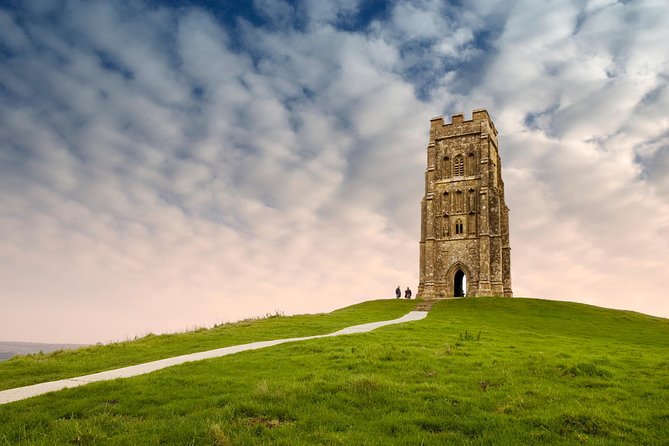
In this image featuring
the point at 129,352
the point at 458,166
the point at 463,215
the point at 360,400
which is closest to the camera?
the point at 360,400

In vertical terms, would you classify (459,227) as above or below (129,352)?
above

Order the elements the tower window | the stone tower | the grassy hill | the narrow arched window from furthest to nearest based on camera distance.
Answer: the narrow arched window → the tower window → the stone tower → the grassy hill

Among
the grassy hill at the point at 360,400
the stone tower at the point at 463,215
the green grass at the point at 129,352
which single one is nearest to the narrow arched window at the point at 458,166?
the stone tower at the point at 463,215

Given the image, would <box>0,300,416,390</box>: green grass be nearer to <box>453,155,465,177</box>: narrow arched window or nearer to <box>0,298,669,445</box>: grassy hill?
<box>0,298,669,445</box>: grassy hill

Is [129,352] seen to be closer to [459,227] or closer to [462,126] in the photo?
[459,227]

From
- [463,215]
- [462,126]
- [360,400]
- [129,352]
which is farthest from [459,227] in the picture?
[360,400]

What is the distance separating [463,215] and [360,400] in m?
49.7

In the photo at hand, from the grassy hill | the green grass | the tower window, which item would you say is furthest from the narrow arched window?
the grassy hill

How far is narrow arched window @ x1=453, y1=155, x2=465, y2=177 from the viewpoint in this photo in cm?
5825

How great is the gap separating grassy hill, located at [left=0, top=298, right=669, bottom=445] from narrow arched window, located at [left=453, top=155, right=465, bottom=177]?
4300cm

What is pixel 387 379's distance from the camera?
437 inches

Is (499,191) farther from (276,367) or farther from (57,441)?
(57,441)

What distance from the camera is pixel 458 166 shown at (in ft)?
193

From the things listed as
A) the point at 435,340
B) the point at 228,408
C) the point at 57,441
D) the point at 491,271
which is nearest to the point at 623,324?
the point at 491,271
